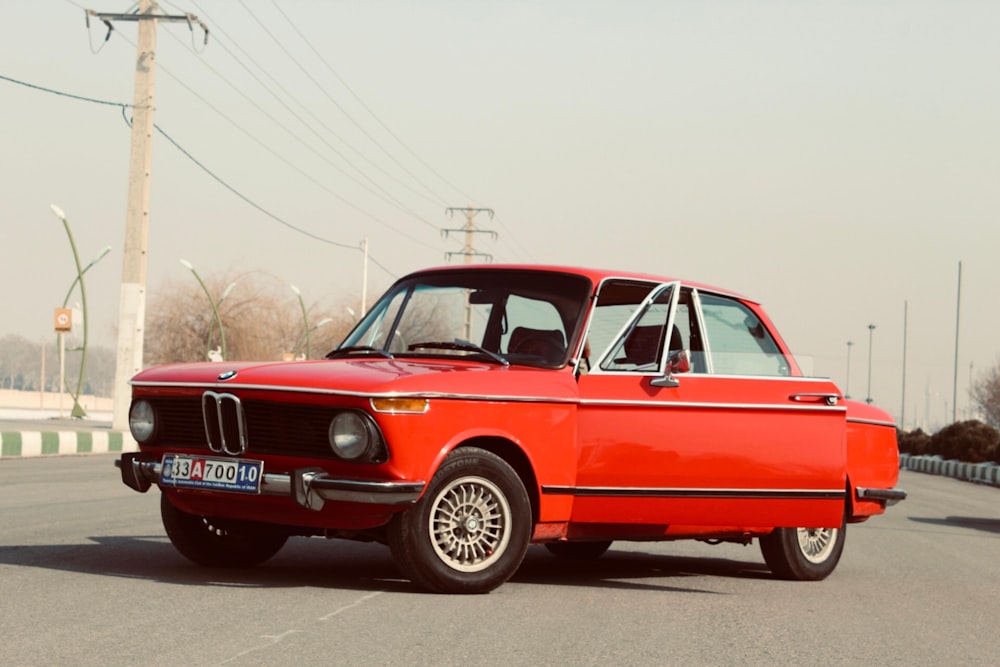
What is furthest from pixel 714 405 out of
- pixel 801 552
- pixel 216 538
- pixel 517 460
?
pixel 216 538

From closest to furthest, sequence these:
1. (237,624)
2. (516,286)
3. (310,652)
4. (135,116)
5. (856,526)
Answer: (310,652) < (237,624) < (516,286) < (856,526) < (135,116)

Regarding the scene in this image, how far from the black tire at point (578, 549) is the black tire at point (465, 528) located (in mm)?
2841

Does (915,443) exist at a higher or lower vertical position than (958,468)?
higher

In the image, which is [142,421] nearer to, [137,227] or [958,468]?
[137,227]

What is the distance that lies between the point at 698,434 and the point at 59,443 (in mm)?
21576

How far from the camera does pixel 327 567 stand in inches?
359

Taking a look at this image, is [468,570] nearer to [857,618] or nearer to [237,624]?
[237,624]

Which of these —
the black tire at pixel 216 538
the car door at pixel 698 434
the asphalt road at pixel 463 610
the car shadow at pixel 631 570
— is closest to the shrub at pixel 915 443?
Answer: the car shadow at pixel 631 570

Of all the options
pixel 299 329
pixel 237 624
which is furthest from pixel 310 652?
pixel 299 329

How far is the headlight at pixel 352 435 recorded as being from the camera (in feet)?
24.3

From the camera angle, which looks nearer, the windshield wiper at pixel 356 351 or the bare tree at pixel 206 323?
the windshield wiper at pixel 356 351

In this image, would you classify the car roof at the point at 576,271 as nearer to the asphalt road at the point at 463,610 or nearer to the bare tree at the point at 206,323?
the asphalt road at the point at 463,610

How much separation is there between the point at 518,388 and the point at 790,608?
195 centimetres

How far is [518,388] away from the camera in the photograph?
7.96m
